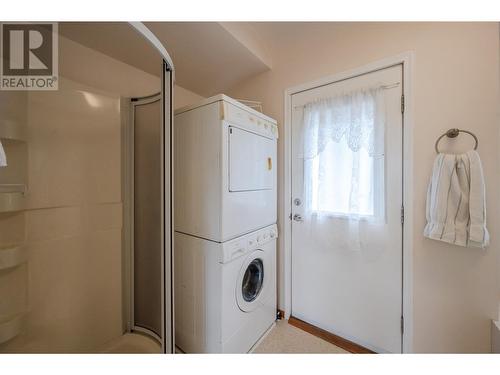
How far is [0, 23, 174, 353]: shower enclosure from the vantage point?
106 cm

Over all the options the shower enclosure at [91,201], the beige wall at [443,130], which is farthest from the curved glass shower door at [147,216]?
the beige wall at [443,130]

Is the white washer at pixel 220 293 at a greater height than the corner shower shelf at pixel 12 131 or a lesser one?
lesser

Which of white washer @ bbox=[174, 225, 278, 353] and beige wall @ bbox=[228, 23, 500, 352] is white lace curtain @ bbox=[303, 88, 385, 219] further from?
white washer @ bbox=[174, 225, 278, 353]

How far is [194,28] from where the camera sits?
4.47ft

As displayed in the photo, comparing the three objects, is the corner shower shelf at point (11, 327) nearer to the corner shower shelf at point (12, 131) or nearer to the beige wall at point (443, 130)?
the corner shower shelf at point (12, 131)

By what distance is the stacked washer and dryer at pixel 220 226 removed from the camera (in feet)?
4.07

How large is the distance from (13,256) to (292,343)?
187 cm

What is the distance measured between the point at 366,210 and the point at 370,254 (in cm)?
32

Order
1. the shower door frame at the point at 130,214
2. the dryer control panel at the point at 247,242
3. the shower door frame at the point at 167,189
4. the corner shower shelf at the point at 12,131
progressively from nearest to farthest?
the corner shower shelf at the point at 12,131
the shower door frame at the point at 167,189
the dryer control panel at the point at 247,242
the shower door frame at the point at 130,214

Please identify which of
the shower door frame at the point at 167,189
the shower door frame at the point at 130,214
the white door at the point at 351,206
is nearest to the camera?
the shower door frame at the point at 167,189

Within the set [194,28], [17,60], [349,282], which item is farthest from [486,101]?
[17,60]

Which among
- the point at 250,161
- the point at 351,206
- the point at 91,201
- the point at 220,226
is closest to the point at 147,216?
the point at 91,201

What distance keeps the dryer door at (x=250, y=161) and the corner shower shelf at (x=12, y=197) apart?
1.13 metres
